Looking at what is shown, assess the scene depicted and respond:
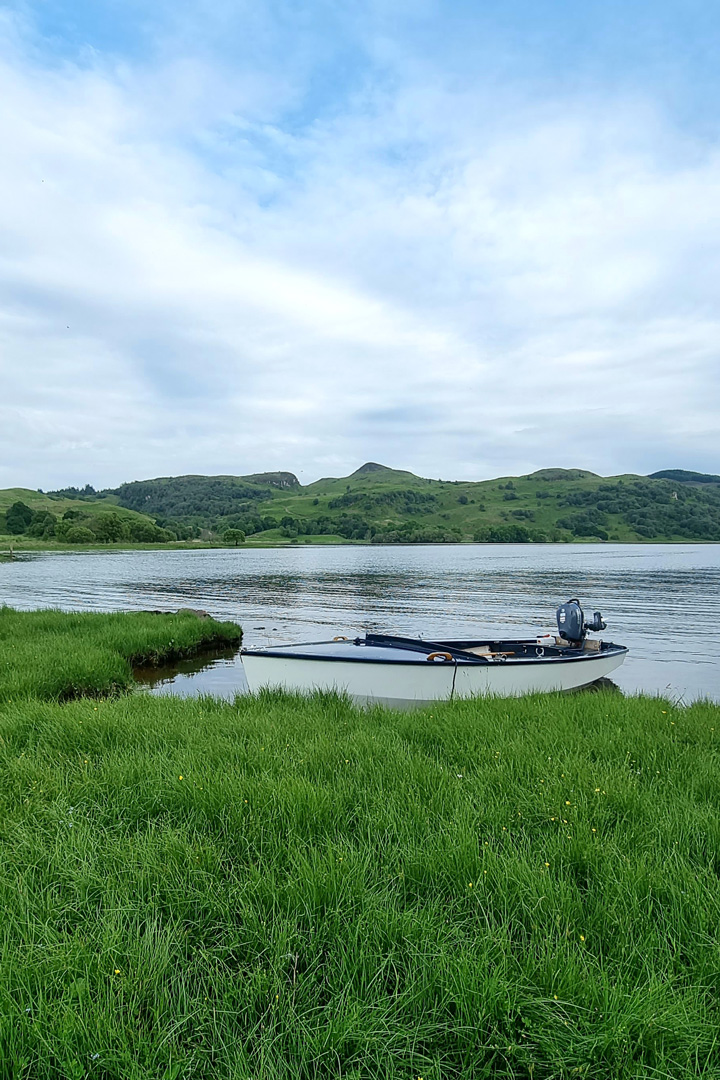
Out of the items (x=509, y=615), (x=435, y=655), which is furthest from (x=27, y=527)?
(x=435, y=655)

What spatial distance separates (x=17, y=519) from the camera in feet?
636

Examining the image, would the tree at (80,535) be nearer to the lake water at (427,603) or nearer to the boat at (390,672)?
the lake water at (427,603)

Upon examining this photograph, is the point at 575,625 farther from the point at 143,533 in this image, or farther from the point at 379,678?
the point at 143,533

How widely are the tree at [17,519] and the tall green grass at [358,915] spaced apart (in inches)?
8320

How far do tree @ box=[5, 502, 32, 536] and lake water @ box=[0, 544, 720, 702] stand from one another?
13825 cm

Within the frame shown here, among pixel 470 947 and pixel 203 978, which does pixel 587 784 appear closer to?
pixel 470 947

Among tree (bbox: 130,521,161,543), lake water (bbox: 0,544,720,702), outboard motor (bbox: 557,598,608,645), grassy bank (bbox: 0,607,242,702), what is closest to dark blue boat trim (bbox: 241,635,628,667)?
outboard motor (bbox: 557,598,608,645)

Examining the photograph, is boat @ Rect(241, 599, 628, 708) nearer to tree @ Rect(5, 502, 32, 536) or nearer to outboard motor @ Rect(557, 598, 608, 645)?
outboard motor @ Rect(557, 598, 608, 645)

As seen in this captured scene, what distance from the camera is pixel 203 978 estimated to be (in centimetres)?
313

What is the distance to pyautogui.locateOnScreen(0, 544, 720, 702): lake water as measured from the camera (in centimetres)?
2106

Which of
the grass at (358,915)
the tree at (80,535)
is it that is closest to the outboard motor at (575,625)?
the grass at (358,915)

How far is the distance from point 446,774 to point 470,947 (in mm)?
2454

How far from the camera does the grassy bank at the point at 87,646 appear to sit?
43.5 feet

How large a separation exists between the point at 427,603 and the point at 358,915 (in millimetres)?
38318
